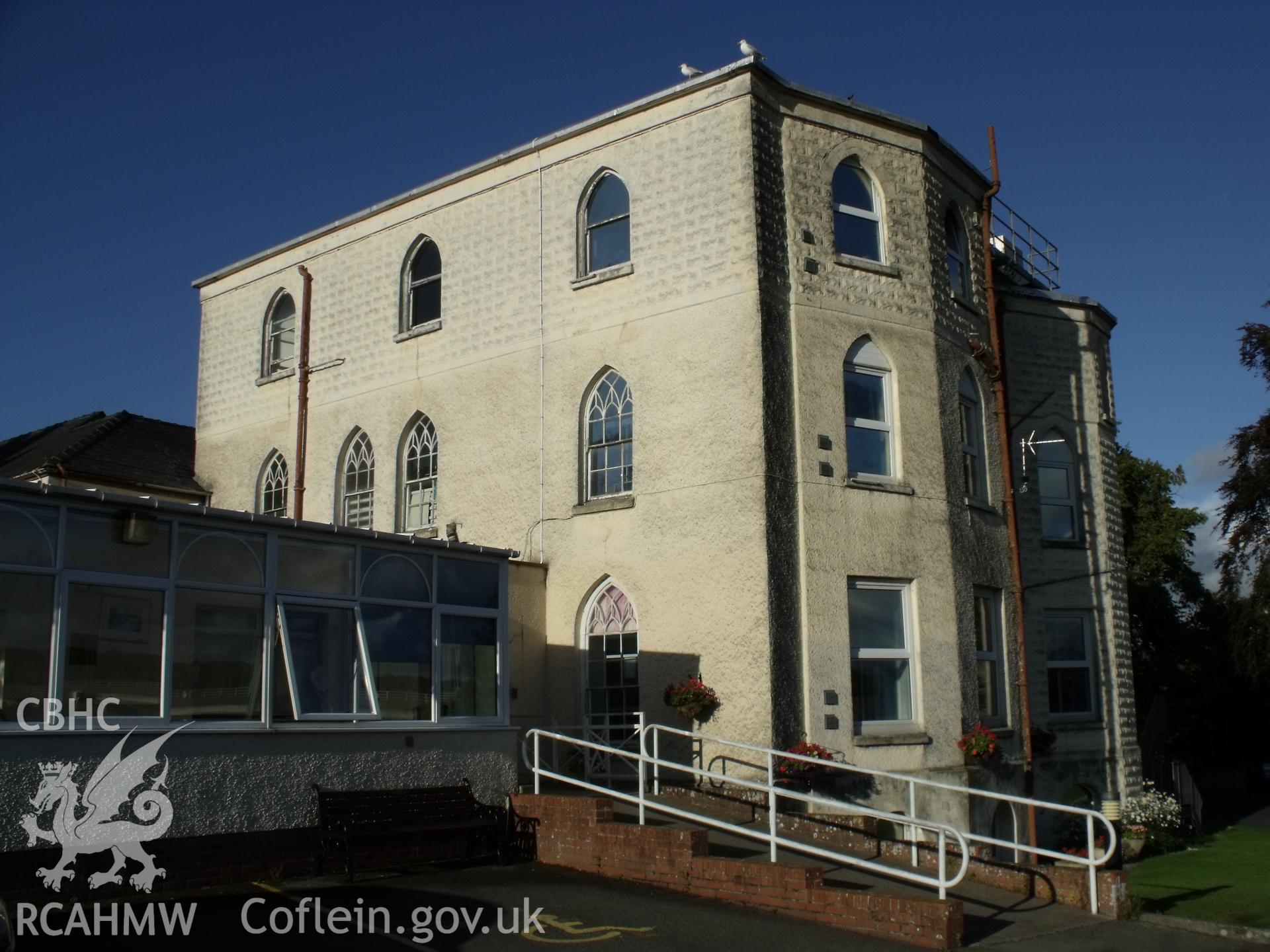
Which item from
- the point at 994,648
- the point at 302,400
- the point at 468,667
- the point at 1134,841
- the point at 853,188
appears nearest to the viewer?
the point at 468,667

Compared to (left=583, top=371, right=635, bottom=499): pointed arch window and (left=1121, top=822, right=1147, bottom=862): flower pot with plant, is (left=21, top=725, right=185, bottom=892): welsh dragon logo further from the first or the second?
(left=1121, top=822, right=1147, bottom=862): flower pot with plant

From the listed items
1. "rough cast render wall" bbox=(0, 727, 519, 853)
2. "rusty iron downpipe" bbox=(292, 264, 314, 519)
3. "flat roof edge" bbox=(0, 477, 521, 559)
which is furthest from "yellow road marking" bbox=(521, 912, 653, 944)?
"rusty iron downpipe" bbox=(292, 264, 314, 519)

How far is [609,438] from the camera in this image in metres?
17.2

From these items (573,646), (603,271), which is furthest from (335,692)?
(603,271)

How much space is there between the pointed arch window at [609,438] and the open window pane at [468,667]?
3.81 m

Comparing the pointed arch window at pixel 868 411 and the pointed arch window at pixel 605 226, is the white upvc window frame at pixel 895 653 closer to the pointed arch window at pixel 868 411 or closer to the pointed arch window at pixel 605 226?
the pointed arch window at pixel 868 411

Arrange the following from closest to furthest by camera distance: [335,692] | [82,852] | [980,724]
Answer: [82,852] < [335,692] < [980,724]

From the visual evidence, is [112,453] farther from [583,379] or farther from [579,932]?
[579,932]

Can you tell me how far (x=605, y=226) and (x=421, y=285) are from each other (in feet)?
12.5

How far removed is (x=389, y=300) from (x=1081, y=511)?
39.5ft

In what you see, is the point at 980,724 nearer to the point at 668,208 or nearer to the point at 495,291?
the point at 668,208

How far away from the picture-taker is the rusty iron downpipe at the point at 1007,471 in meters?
17.8

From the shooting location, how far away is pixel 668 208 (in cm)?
1694

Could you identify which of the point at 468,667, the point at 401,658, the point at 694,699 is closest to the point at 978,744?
the point at 694,699
